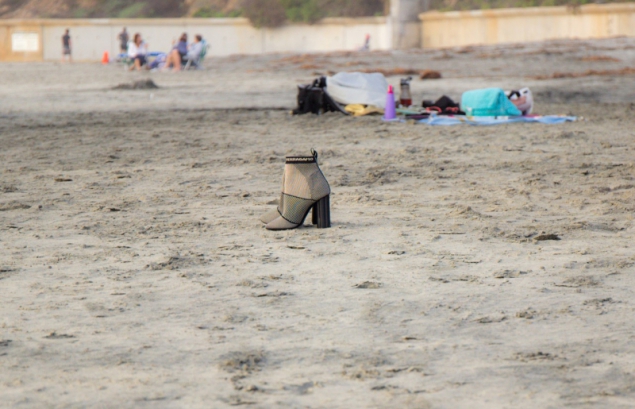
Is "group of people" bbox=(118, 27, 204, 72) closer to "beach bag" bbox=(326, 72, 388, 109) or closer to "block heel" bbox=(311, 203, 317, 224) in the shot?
"beach bag" bbox=(326, 72, 388, 109)

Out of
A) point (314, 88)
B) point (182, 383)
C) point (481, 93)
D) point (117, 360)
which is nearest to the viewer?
point (182, 383)

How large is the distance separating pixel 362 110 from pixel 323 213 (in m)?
6.96

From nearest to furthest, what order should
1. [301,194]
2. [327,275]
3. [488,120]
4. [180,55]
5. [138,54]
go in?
[327,275] → [301,194] → [488,120] → [180,55] → [138,54]

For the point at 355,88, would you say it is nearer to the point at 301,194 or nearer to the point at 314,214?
the point at 314,214

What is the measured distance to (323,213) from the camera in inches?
211

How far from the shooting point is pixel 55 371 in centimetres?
308

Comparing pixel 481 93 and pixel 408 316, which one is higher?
pixel 481 93

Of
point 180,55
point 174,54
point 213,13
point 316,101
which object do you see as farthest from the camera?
point 213,13

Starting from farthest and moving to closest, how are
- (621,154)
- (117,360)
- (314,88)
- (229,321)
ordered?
(314,88), (621,154), (229,321), (117,360)

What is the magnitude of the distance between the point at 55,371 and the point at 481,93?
9170 mm

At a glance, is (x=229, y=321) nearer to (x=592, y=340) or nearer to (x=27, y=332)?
(x=27, y=332)

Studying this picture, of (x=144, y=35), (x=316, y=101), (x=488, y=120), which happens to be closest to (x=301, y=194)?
(x=488, y=120)

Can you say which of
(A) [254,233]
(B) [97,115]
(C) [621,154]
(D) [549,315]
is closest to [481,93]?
(C) [621,154]

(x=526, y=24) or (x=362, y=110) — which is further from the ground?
(x=526, y=24)
